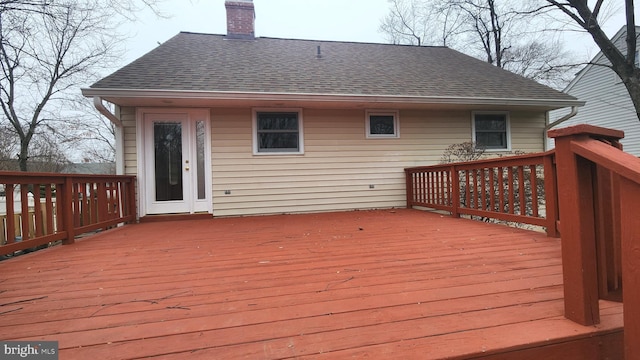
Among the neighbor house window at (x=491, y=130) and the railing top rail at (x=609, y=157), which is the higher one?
the neighbor house window at (x=491, y=130)

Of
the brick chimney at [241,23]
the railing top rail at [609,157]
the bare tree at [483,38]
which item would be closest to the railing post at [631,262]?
the railing top rail at [609,157]

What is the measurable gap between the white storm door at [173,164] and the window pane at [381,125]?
319cm

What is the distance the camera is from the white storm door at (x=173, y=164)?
494 cm

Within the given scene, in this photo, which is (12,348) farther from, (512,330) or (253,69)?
(253,69)

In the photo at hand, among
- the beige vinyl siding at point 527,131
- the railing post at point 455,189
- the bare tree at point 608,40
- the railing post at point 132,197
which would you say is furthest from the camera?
the bare tree at point 608,40

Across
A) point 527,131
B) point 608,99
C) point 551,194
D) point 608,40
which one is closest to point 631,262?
point 551,194

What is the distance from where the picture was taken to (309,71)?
5.95 metres

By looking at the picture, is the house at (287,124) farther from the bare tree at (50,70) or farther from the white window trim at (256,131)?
the bare tree at (50,70)

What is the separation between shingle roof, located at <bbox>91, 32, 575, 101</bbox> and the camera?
16.2 ft

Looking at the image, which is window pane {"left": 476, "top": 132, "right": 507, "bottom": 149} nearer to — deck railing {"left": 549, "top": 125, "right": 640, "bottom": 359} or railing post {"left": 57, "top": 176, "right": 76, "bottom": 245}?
deck railing {"left": 549, "top": 125, "right": 640, "bottom": 359}

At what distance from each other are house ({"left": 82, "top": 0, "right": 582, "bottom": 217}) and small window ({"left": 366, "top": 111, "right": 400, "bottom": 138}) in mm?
22

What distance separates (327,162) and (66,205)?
3.76 metres

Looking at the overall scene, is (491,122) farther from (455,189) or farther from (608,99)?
(608,99)

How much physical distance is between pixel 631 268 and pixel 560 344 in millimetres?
393
